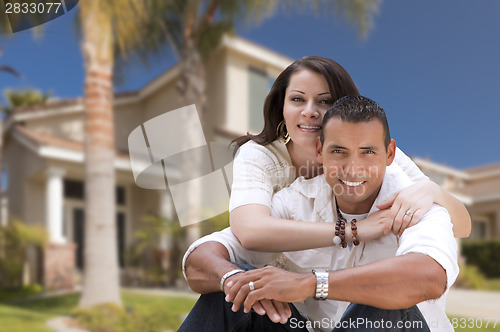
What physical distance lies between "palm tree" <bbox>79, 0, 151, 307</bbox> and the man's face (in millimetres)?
6142

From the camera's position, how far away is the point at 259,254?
1956 mm

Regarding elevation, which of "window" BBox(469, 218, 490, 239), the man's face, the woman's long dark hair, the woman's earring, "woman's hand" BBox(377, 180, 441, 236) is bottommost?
"woman's hand" BBox(377, 180, 441, 236)

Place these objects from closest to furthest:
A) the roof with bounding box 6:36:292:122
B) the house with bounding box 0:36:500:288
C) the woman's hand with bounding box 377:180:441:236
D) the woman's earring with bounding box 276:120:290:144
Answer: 1. the woman's hand with bounding box 377:180:441:236
2. the woman's earring with bounding box 276:120:290:144
3. the house with bounding box 0:36:500:288
4. the roof with bounding box 6:36:292:122

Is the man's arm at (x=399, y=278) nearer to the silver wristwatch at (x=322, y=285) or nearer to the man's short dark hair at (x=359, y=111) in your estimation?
the silver wristwatch at (x=322, y=285)

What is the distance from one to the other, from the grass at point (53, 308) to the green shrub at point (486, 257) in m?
11.0

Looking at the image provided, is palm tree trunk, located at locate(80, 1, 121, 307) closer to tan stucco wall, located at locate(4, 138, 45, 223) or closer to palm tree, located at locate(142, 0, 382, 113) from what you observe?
palm tree, located at locate(142, 0, 382, 113)

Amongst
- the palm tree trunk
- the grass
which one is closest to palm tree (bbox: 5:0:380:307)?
the palm tree trunk

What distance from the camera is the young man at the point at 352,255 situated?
1.48m

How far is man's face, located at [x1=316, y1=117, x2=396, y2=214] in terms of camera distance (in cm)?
167

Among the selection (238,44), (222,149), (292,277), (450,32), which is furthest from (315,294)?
(450,32)

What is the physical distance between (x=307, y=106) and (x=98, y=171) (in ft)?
19.6

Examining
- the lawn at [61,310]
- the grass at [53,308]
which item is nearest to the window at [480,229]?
the lawn at [61,310]

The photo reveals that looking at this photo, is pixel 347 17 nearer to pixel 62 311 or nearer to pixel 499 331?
pixel 499 331

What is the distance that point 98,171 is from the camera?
753cm
